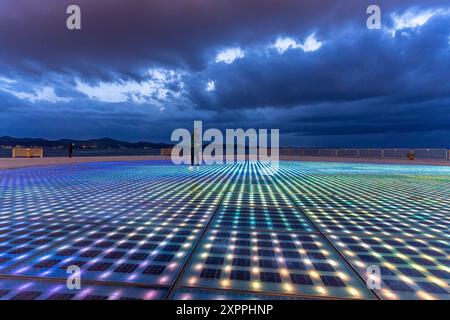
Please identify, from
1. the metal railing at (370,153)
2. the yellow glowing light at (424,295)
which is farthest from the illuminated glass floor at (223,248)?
the metal railing at (370,153)

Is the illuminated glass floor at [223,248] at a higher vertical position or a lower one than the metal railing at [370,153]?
lower

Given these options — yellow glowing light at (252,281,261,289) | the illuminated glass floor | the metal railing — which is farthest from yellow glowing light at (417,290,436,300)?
the metal railing

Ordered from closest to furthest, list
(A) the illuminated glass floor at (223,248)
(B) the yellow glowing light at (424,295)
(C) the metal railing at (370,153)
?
1. (B) the yellow glowing light at (424,295)
2. (A) the illuminated glass floor at (223,248)
3. (C) the metal railing at (370,153)

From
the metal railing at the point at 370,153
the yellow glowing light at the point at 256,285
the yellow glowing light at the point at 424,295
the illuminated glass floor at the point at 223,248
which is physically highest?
the metal railing at the point at 370,153

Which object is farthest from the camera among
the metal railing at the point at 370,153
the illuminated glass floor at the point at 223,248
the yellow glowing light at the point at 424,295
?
the metal railing at the point at 370,153

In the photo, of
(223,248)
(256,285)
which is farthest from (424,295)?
(223,248)

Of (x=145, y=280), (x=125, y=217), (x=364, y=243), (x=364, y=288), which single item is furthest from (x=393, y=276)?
(x=125, y=217)

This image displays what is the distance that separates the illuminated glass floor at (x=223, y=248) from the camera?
2.22m

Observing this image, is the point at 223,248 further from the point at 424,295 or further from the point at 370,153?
the point at 370,153

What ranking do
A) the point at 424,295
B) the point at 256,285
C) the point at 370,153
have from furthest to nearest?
the point at 370,153 < the point at 256,285 < the point at 424,295

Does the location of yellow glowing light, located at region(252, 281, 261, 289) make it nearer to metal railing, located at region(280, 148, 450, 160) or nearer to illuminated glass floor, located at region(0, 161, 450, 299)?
illuminated glass floor, located at region(0, 161, 450, 299)

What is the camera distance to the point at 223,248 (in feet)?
10.4

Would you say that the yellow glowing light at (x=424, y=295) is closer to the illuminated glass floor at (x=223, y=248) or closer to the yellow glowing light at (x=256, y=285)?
the illuminated glass floor at (x=223, y=248)

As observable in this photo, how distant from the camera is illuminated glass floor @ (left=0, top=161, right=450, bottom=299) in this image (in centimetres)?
222
